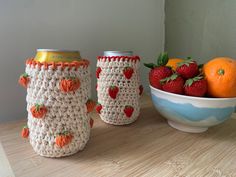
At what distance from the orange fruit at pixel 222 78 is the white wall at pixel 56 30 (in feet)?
1.36

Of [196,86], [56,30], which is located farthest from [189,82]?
[56,30]

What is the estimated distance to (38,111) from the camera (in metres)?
0.34

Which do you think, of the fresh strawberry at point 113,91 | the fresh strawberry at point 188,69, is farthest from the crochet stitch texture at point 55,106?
the fresh strawberry at point 188,69

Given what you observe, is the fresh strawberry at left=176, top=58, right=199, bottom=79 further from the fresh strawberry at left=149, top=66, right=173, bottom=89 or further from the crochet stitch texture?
the crochet stitch texture

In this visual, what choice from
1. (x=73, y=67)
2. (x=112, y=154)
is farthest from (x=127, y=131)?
(x=73, y=67)

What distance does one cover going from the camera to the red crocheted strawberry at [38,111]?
0.34 meters

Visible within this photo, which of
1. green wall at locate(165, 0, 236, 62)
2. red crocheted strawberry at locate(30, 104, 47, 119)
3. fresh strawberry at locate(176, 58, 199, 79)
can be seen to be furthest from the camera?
green wall at locate(165, 0, 236, 62)

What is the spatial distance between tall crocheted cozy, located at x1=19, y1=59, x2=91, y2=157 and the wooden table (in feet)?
0.12

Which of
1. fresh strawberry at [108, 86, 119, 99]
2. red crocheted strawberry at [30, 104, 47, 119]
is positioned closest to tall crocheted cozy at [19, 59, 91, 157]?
red crocheted strawberry at [30, 104, 47, 119]

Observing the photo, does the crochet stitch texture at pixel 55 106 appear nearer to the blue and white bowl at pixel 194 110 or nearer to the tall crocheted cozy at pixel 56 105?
the tall crocheted cozy at pixel 56 105

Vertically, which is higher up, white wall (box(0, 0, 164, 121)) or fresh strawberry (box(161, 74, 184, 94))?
white wall (box(0, 0, 164, 121))

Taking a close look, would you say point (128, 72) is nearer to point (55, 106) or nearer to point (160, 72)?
point (160, 72)

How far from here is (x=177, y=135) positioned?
49cm

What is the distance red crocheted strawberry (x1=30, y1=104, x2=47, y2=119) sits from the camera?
0.34m
